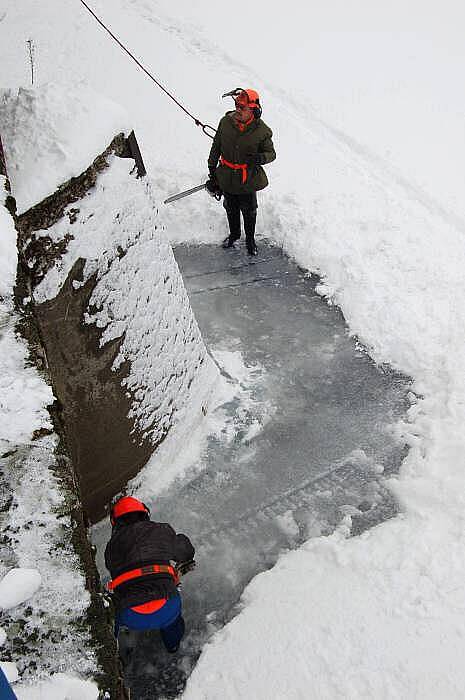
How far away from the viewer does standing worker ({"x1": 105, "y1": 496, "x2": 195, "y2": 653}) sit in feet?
8.30

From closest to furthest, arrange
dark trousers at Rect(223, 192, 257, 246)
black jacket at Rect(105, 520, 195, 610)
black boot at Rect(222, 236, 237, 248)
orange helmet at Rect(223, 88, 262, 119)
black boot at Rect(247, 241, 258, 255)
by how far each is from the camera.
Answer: black jacket at Rect(105, 520, 195, 610), orange helmet at Rect(223, 88, 262, 119), dark trousers at Rect(223, 192, 257, 246), black boot at Rect(247, 241, 258, 255), black boot at Rect(222, 236, 237, 248)

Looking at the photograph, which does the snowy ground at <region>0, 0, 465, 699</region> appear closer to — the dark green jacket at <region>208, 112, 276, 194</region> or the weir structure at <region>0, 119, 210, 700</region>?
the dark green jacket at <region>208, 112, 276, 194</region>

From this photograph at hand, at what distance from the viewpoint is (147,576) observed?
254 cm

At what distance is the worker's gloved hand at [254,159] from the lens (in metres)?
4.62

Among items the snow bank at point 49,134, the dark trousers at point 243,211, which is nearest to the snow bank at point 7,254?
the snow bank at point 49,134

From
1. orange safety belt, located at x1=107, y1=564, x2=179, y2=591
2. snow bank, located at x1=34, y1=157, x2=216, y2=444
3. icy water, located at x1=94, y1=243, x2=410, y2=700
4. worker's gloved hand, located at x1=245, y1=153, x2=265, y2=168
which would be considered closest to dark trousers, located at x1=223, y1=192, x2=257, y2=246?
worker's gloved hand, located at x1=245, y1=153, x2=265, y2=168

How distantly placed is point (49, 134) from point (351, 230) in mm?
3493

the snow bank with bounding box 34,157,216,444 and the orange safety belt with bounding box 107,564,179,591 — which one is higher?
the snow bank with bounding box 34,157,216,444

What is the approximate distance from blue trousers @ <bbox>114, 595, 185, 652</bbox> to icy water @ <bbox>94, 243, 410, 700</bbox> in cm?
18

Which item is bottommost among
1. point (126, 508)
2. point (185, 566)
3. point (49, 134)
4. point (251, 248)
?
point (185, 566)

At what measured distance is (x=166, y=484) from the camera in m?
3.56

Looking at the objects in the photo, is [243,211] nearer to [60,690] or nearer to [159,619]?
[159,619]

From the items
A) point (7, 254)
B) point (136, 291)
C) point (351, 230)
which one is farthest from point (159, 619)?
point (351, 230)

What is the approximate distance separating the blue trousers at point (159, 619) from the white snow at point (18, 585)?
0.76 metres
